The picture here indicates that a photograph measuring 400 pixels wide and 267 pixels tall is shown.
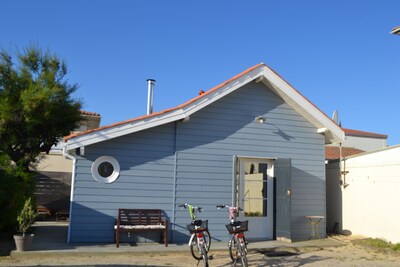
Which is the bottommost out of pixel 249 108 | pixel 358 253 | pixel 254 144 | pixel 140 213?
pixel 358 253

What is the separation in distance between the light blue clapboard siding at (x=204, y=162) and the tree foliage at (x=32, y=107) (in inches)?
111

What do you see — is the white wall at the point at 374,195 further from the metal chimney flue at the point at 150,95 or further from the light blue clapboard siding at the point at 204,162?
the metal chimney flue at the point at 150,95

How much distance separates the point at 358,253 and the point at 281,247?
1.79m

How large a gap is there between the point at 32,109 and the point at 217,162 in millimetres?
5371

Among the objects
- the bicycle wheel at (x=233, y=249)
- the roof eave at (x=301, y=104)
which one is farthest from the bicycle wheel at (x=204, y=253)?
the roof eave at (x=301, y=104)

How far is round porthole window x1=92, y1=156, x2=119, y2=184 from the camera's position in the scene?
403 inches

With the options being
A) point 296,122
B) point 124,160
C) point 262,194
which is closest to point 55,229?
point 124,160

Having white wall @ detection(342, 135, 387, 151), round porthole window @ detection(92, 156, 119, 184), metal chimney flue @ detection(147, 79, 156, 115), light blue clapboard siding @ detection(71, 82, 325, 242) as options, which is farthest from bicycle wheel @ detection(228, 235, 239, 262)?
white wall @ detection(342, 135, 387, 151)

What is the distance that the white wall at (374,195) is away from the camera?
35.1ft

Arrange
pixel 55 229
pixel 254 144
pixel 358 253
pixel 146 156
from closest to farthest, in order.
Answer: pixel 358 253 → pixel 146 156 → pixel 254 144 → pixel 55 229

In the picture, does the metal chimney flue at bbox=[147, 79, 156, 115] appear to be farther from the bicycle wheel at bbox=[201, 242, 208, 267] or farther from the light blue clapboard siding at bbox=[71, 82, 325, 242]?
the bicycle wheel at bbox=[201, 242, 208, 267]

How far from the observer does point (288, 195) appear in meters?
11.1

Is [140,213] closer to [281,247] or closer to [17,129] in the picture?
[281,247]

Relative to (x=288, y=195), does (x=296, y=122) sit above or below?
above
